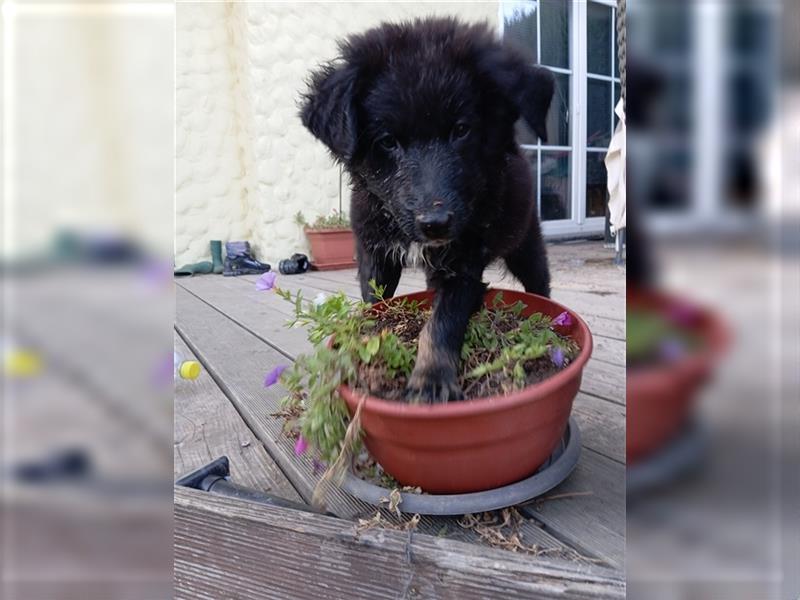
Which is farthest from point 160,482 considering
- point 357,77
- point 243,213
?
point 243,213

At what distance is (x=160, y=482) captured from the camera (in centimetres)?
39

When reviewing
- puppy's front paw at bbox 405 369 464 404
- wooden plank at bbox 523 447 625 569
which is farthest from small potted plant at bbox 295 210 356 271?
wooden plank at bbox 523 447 625 569

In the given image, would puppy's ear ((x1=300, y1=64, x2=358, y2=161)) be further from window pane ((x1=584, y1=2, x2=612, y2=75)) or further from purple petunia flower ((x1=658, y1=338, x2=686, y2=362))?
purple petunia flower ((x1=658, y1=338, x2=686, y2=362))

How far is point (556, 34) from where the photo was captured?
4.92 ft

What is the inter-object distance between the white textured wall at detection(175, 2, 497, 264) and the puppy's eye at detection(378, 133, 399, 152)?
0.39 meters

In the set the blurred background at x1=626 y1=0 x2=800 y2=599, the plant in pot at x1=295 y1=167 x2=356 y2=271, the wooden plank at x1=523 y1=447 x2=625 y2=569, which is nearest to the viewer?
the blurred background at x1=626 y1=0 x2=800 y2=599

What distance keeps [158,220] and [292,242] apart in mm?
1451

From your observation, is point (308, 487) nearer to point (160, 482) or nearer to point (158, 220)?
point (160, 482)

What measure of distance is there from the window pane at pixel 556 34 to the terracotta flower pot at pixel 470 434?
0.88 meters

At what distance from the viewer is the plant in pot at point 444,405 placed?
90 cm

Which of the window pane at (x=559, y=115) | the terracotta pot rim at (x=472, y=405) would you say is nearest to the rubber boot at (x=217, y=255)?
the terracotta pot rim at (x=472, y=405)

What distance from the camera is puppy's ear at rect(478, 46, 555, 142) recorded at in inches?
47.8

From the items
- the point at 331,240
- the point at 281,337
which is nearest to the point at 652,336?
the point at 331,240

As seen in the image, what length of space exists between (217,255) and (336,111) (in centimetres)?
67
